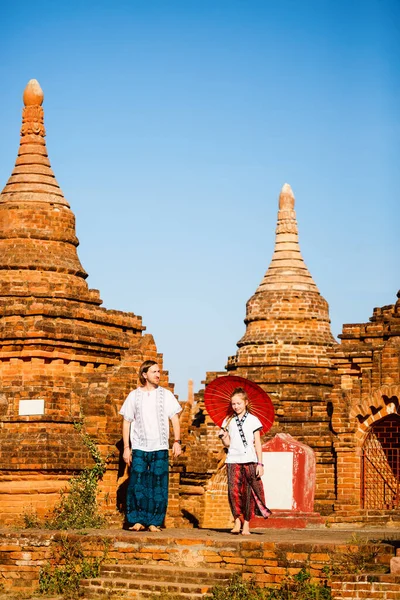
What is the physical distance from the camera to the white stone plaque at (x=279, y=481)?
79.7ft

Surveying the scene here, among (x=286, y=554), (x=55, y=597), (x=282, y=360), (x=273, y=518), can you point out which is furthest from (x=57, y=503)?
(x=282, y=360)

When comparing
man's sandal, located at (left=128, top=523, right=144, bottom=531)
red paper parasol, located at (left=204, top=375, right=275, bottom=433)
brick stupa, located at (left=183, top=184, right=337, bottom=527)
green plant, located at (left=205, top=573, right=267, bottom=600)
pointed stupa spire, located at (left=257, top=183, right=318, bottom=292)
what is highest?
pointed stupa spire, located at (left=257, top=183, right=318, bottom=292)

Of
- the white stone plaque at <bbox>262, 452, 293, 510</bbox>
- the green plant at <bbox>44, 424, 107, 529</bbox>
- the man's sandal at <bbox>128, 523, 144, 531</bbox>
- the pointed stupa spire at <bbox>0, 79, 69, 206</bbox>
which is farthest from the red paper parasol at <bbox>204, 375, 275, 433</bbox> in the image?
the pointed stupa spire at <bbox>0, 79, 69, 206</bbox>

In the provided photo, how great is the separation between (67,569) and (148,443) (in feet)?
6.47

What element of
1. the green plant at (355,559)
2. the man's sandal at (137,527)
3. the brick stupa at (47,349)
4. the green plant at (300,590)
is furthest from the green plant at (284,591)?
the brick stupa at (47,349)

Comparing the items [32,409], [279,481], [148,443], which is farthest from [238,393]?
[279,481]

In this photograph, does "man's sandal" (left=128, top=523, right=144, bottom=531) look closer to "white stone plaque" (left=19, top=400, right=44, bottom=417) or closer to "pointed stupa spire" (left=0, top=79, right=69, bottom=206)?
"white stone plaque" (left=19, top=400, right=44, bottom=417)

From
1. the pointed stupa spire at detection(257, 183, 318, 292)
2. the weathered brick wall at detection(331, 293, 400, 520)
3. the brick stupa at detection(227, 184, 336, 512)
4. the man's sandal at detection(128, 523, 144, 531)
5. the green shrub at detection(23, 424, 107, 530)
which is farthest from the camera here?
the pointed stupa spire at detection(257, 183, 318, 292)

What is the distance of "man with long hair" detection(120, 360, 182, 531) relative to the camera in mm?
18812

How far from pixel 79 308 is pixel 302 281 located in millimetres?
14206

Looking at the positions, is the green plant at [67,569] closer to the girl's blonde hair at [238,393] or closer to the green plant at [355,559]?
the girl's blonde hair at [238,393]

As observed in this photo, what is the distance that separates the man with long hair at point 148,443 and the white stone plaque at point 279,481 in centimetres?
538

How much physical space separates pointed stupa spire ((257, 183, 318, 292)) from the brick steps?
69.7 feet

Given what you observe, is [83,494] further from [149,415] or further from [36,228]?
[36,228]
